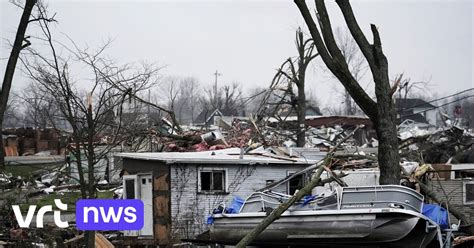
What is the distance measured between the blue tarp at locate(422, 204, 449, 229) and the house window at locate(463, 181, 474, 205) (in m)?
5.37

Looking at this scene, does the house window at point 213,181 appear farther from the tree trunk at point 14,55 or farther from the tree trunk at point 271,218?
the tree trunk at point 14,55

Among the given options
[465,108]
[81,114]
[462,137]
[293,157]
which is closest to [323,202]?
[81,114]

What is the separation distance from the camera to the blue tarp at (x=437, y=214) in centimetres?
1120

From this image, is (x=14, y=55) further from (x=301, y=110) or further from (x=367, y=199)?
(x=367, y=199)

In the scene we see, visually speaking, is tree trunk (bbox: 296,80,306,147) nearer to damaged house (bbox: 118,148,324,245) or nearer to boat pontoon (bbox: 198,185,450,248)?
damaged house (bbox: 118,148,324,245)

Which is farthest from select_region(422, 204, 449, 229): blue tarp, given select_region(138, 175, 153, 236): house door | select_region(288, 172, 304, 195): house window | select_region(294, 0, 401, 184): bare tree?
select_region(138, 175, 153, 236): house door

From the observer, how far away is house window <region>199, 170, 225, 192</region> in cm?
1650

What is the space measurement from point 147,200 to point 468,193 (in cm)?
815

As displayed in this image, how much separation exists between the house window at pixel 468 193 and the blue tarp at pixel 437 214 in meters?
5.37

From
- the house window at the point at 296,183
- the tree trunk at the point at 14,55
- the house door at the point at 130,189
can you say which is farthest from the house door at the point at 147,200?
the tree trunk at the point at 14,55

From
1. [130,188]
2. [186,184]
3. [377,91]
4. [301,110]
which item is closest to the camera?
[377,91]

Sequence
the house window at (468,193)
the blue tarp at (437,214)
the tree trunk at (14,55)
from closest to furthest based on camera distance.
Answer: the blue tarp at (437,214) → the house window at (468,193) → the tree trunk at (14,55)

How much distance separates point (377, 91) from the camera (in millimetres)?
12547

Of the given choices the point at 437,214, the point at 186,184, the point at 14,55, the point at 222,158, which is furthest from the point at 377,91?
the point at 14,55
